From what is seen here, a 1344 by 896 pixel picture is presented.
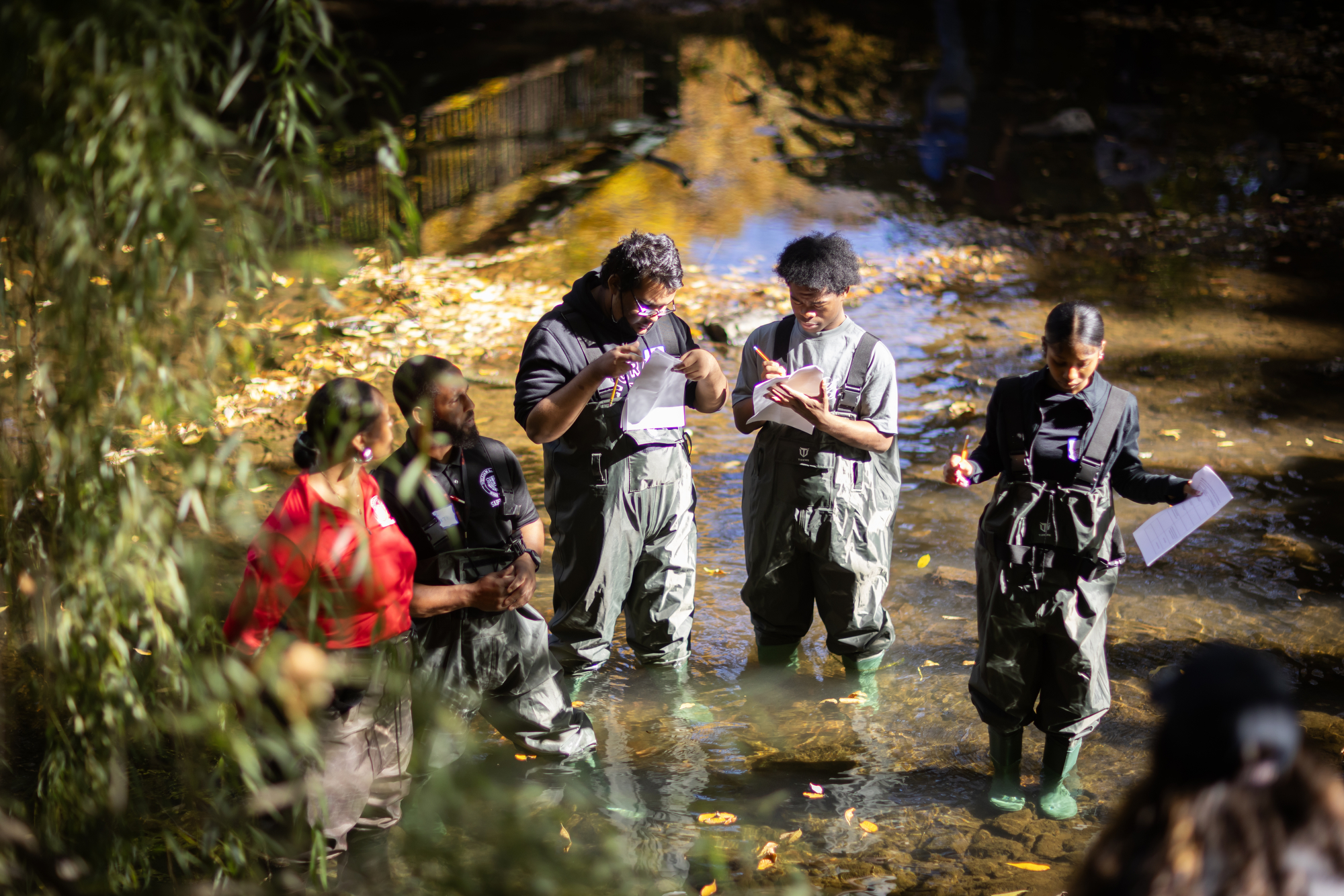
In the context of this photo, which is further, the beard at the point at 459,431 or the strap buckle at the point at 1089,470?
the strap buckle at the point at 1089,470

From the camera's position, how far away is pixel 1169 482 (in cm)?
384

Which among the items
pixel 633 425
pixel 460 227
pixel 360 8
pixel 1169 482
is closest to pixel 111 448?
pixel 633 425

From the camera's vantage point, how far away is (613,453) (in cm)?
449

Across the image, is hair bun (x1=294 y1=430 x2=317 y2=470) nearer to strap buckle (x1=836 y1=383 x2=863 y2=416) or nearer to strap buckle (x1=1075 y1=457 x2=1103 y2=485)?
strap buckle (x1=836 y1=383 x2=863 y2=416)

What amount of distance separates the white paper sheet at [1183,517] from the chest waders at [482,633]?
2.26 m

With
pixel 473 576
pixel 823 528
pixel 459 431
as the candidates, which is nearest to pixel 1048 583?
pixel 823 528

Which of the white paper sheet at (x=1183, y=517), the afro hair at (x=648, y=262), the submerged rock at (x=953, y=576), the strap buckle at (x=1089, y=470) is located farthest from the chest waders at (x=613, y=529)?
the submerged rock at (x=953, y=576)

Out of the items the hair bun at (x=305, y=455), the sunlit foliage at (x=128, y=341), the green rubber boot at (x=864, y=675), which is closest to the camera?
the sunlit foliage at (x=128, y=341)

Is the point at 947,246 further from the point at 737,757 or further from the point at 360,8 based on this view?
the point at 360,8

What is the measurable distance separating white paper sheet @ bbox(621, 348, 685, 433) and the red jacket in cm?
133

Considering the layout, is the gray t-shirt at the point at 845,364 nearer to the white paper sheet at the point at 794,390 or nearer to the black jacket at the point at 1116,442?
the white paper sheet at the point at 794,390

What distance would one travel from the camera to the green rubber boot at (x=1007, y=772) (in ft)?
13.8

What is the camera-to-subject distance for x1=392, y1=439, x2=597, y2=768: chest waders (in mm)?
3668

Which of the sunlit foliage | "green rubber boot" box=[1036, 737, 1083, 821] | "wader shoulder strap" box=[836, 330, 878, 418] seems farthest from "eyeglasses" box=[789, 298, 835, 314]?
the sunlit foliage
